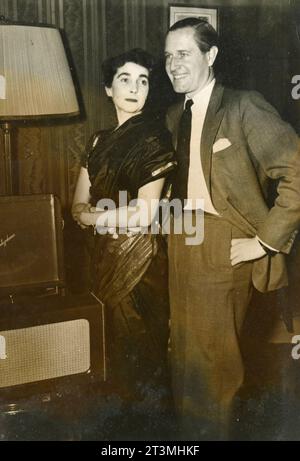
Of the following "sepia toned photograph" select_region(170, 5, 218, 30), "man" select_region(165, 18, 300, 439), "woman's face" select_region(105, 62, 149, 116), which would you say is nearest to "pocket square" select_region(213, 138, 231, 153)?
"man" select_region(165, 18, 300, 439)

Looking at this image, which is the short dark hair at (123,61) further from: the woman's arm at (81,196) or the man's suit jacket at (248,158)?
the woman's arm at (81,196)

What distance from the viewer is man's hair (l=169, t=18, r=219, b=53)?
1.54 meters

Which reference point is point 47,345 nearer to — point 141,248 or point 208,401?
point 141,248

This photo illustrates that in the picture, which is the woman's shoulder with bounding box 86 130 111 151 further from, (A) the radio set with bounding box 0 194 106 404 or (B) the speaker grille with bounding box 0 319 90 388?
(B) the speaker grille with bounding box 0 319 90 388

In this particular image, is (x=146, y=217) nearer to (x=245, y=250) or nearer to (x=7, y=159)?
(x=245, y=250)

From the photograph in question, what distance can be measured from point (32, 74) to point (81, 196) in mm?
390

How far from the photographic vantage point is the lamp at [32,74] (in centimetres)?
138

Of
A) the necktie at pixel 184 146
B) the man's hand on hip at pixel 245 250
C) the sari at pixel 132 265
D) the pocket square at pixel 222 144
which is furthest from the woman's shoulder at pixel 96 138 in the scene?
the man's hand on hip at pixel 245 250

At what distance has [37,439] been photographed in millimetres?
1633

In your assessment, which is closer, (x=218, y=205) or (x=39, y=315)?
(x=39, y=315)

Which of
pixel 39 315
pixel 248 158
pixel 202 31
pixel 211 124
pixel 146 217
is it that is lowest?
pixel 39 315

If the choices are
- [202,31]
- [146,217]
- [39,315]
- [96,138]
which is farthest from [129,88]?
[39,315]

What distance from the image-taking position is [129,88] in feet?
5.08

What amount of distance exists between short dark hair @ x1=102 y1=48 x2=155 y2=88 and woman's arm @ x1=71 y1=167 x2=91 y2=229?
0.93 feet
